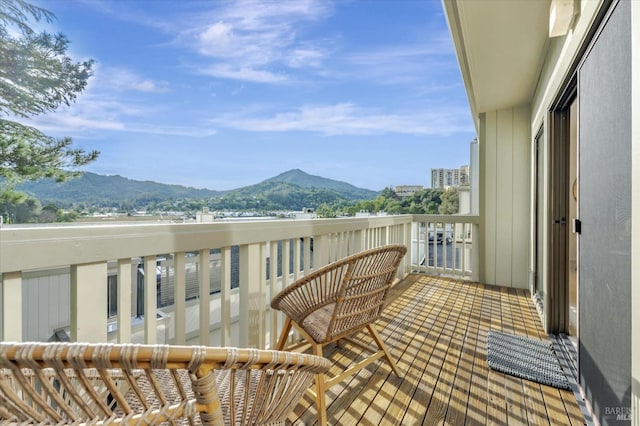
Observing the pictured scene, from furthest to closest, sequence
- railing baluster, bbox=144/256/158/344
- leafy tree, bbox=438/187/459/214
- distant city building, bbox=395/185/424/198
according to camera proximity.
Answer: distant city building, bbox=395/185/424/198 → leafy tree, bbox=438/187/459/214 → railing baluster, bbox=144/256/158/344

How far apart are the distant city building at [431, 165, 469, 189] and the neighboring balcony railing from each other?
16.5 ft

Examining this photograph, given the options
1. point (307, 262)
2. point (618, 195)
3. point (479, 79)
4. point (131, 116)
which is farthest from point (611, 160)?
point (131, 116)

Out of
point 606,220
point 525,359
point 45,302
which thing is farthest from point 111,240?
point 525,359

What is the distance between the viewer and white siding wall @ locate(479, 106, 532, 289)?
174 inches


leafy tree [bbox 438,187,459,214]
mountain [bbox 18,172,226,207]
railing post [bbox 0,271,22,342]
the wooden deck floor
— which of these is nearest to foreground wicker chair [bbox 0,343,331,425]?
railing post [bbox 0,271,22,342]

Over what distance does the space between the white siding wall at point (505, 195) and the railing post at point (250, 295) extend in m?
3.85

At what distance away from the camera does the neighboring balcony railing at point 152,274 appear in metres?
1.05

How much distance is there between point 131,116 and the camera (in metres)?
11.2

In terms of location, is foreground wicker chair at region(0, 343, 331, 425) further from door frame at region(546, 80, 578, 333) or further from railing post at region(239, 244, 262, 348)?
door frame at region(546, 80, 578, 333)

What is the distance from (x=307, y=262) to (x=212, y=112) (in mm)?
16656

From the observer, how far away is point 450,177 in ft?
26.8

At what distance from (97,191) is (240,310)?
3.14 meters

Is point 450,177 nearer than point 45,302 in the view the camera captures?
No

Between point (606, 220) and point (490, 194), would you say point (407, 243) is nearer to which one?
point (490, 194)
